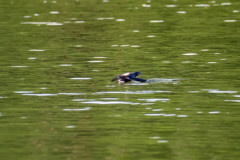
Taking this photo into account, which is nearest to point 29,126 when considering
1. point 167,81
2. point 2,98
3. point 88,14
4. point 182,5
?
point 2,98

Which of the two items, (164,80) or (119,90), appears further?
(164,80)

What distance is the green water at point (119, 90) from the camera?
15195 millimetres

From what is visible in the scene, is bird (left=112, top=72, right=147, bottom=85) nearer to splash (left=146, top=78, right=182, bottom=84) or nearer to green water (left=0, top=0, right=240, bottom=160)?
green water (left=0, top=0, right=240, bottom=160)

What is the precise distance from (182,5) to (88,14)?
8456 millimetres

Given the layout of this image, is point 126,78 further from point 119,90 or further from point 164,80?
point 164,80

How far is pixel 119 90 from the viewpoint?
2131 centimetres

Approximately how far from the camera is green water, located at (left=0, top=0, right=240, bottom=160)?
1520cm

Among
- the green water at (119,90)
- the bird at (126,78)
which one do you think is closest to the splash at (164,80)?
the green water at (119,90)

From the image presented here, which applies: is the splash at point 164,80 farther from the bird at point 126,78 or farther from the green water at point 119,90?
the bird at point 126,78

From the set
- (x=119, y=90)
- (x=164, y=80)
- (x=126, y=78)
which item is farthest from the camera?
(x=164, y=80)

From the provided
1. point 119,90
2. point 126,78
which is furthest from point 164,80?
point 119,90

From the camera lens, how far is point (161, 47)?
102 feet

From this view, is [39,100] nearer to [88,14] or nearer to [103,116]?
[103,116]

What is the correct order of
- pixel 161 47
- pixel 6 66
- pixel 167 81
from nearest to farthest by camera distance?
1. pixel 167 81
2. pixel 6 66
3. pixel 161 47
